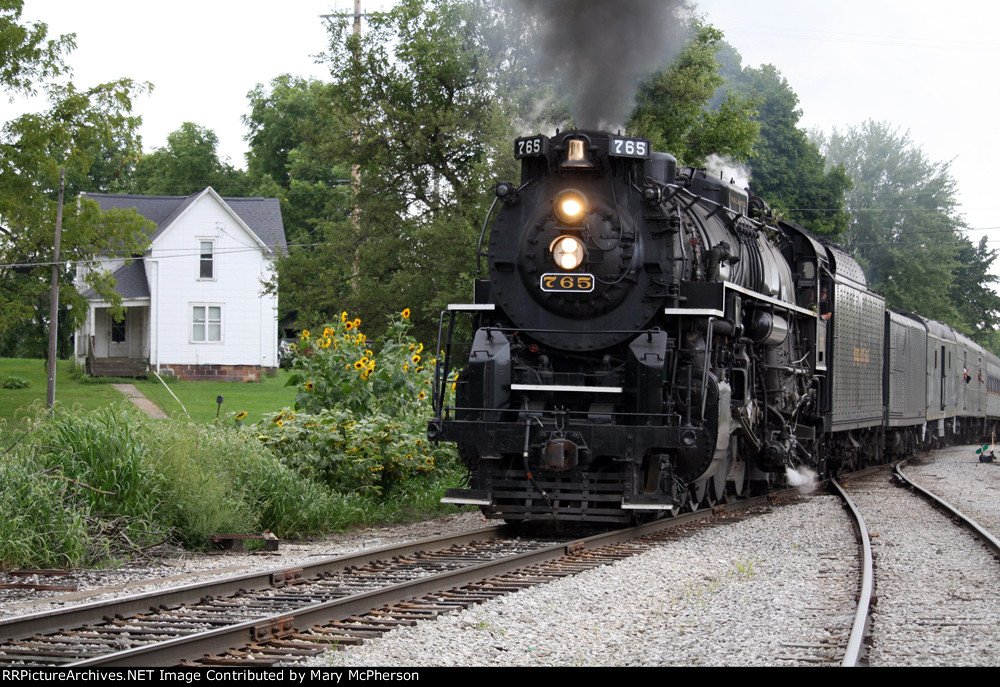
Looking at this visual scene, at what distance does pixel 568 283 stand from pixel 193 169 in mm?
51461

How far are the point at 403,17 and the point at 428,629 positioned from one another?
65.5 feet

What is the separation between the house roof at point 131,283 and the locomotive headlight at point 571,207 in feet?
102

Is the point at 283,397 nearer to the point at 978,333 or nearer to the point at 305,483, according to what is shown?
the point at 305,483

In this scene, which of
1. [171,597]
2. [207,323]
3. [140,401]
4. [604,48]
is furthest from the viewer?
[207,323]

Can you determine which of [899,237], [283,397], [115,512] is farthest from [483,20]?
[899,237]

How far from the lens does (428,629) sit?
5926 mm

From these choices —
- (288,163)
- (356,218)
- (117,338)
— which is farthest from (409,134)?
(288,163)

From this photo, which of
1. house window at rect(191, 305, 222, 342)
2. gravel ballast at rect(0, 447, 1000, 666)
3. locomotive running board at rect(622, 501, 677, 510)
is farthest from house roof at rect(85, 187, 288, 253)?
locomotive running board at rect(622, 501, 677, 510)

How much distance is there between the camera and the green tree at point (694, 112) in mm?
23234

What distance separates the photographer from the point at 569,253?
10.2 meters

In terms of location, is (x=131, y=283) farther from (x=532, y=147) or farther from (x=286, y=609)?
(x=286, y=609)

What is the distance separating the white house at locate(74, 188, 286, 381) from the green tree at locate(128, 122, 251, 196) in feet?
58.6

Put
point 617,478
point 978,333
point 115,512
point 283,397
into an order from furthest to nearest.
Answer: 1. point 978,333
2. point 283,397
3. point 617,478
4. point 115,512

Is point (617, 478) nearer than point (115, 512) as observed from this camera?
No
